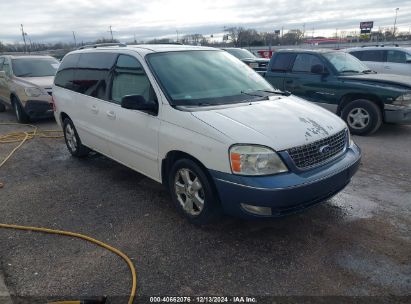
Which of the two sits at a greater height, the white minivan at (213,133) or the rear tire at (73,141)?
the white minivan at (213,133)

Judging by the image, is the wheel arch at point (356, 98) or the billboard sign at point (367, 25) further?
the billboard sign at point (367, 25)

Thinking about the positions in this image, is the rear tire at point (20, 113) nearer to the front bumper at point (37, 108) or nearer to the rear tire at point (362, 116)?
the front bumper at point (37, 108)

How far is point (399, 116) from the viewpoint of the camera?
6855 mm

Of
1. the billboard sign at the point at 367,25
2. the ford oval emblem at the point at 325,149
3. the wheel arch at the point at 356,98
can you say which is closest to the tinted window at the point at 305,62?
the wheel arch at the point at 356,98

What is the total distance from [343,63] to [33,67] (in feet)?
26.9

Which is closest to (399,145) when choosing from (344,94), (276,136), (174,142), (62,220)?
(344,94)

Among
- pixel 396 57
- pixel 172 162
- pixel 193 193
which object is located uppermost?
pixel 396 57

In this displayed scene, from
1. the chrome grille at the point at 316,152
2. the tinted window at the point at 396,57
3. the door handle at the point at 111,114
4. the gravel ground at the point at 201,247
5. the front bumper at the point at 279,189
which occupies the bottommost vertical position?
the gravel ground at the point at 201,247

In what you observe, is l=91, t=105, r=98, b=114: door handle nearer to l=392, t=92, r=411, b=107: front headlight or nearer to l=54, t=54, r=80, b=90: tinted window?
l=54, t=54, r=80, b=90: tinted window

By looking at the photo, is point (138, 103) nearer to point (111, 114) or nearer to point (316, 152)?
point (111, 114)

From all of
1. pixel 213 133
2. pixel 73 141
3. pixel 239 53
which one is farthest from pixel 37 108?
pixel 239 53

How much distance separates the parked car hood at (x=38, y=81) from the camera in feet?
29.3

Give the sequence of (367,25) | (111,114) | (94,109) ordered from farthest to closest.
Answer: (367,25) → (94,109) → (111,114)

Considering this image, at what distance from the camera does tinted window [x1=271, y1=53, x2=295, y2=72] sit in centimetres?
849
